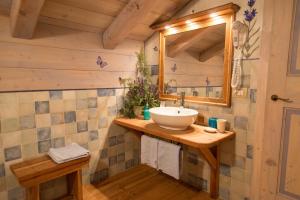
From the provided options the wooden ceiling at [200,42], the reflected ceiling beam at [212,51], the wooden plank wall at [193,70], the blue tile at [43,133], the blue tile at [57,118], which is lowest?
the blue tile at [43,133]

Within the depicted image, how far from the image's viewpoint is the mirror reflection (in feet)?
6.03

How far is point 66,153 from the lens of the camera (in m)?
1.78

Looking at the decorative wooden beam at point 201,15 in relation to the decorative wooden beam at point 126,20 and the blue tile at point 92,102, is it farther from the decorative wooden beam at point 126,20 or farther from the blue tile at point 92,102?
the blue tile at point 92,102

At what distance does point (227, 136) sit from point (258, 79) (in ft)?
1.72

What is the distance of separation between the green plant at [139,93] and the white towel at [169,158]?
21.9 inches

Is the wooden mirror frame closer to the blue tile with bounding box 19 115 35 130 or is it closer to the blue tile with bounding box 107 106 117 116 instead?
the blue tile with bounding box 107 106 117 116

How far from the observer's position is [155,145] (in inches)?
78.8

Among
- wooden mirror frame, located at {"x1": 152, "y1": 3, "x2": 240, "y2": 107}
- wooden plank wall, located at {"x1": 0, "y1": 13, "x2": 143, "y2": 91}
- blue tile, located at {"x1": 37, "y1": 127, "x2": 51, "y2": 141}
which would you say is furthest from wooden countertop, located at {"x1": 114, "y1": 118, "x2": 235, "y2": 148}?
blue tile, located at {"x1": 37, "y1": 127, "x2": 51, "y2": 141}

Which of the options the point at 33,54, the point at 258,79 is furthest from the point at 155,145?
the point at 33,54

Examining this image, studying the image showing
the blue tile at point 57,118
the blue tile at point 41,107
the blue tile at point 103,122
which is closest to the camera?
the blue tile at point 41,107

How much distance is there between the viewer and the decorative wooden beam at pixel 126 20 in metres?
1.72

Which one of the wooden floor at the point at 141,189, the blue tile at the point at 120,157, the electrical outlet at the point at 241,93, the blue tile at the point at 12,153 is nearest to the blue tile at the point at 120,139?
the blue tile at the point at 120,157

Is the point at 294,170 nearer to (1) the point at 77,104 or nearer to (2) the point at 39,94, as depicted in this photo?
(1) the point at 77,104

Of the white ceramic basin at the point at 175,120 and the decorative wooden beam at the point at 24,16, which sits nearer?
the decorative wooden beam at the point at 24,16
